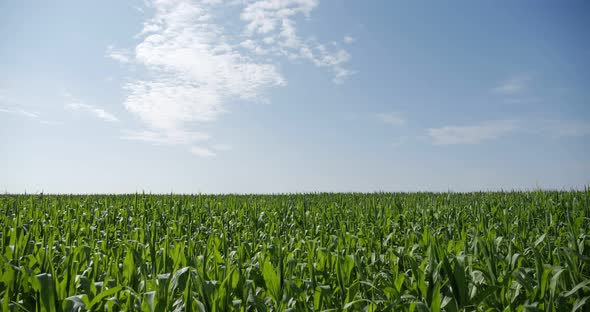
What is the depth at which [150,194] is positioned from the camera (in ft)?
48.0

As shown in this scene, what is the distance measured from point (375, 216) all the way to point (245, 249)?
4.90 meters

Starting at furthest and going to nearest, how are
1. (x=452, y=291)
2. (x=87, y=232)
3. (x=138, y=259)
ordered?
(x=87, y=232) → (x=138, y=259) → (x=452, y=291)

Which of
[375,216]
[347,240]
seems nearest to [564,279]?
[347,240]

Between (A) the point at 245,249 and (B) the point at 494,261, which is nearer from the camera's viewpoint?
(B) the point at 494,261

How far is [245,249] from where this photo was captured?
5.03 metres

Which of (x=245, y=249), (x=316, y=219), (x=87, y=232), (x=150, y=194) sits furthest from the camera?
(x=150, y=194)

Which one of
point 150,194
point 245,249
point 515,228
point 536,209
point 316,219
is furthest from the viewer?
A: point 150,194

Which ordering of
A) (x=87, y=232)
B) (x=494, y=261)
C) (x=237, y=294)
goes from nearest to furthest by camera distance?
(x=237, y=294)
(x=494, y=261)
(x=87, y=232)

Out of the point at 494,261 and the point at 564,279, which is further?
the point at 494,261

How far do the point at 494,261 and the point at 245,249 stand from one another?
10.1 ft

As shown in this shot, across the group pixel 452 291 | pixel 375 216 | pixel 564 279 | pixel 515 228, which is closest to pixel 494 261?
pixel 564 279

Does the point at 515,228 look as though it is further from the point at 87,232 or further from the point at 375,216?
the point at 87,232

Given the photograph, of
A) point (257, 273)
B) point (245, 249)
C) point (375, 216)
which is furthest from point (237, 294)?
point (375, 216)

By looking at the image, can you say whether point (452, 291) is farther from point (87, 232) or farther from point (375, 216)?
point (87, 232)
